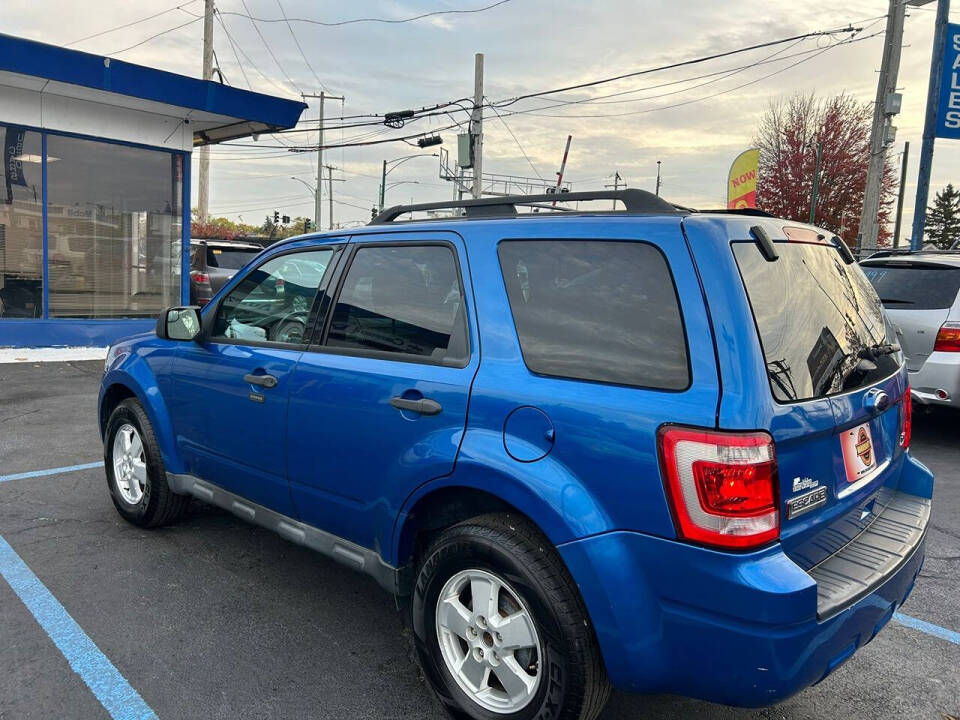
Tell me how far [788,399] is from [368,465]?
153 cm

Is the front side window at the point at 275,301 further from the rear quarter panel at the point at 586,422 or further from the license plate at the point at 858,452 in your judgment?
the license plate at the point at 858,452

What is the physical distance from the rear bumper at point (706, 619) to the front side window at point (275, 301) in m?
1.80

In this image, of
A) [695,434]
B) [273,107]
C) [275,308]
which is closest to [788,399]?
[695,434]

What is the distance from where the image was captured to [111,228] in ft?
41.3

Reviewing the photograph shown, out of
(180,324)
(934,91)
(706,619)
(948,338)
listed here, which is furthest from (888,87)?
(706,619)

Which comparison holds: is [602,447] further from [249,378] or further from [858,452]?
[249,378]

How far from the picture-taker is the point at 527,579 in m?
2.26

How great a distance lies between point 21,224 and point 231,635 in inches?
429

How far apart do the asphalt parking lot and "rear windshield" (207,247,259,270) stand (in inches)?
398

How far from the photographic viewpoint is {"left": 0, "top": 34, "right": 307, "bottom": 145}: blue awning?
9.79 m

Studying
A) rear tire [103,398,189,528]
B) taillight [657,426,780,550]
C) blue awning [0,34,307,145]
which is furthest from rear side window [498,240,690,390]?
blue awning [0,34,307,145]

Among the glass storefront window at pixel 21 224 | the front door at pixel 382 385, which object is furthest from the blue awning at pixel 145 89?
the front door at pixel 382 385

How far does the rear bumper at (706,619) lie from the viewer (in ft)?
6.41

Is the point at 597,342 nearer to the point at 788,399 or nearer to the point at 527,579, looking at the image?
the point at 788,399
